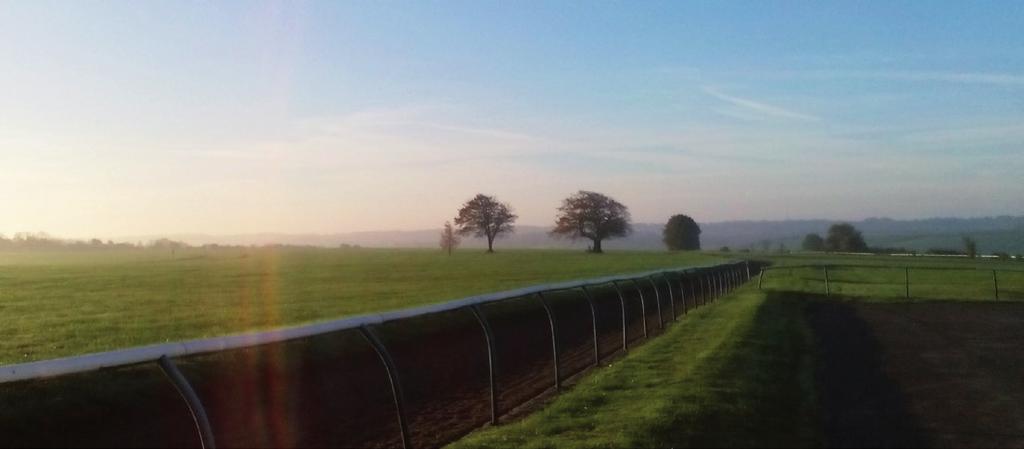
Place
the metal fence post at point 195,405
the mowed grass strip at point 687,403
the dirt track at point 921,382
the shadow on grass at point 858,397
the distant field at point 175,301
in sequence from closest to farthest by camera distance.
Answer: the metal fence post at point 195,405 < the mowed grass strip at point 687,403 < the shadow on grass at point 858,397 < the dirt track at point 921,382 < the distant field at point 175,301

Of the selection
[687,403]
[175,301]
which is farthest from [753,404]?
[175,301]

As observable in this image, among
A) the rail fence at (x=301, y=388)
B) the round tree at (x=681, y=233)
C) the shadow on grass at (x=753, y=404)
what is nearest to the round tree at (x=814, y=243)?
the round tree at (x=681, y=233)

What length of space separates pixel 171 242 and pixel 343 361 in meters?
117

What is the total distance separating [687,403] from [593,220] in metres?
106

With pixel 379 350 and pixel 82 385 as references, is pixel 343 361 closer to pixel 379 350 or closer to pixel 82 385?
pixel 82 385

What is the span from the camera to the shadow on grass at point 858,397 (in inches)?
341

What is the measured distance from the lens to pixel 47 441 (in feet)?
33.3

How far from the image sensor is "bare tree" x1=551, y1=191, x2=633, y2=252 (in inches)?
4540

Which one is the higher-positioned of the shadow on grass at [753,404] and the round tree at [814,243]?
the round tree at [814,243]

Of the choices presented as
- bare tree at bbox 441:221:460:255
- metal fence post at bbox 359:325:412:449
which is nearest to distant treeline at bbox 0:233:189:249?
bare tree at bbox 441:221:460:255

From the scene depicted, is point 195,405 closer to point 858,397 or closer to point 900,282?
point 858,397

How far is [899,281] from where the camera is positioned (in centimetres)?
5094

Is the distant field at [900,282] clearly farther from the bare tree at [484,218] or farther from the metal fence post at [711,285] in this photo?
the bare tree at [484,218]

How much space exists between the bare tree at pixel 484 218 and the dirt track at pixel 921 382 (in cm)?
9178
